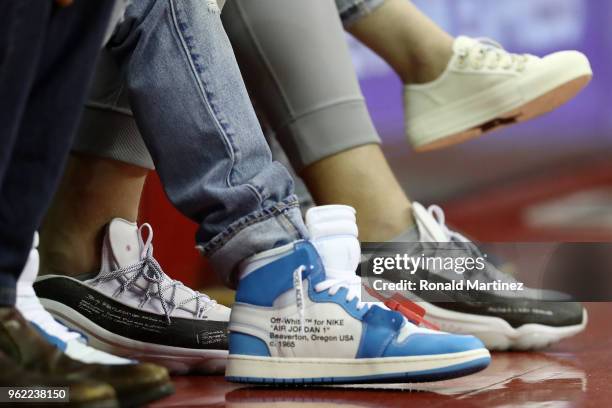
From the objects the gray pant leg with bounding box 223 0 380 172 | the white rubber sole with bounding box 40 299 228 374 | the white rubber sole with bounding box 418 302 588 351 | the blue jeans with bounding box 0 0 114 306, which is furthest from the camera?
the white rubber sole with bounding box 418 302 588 351

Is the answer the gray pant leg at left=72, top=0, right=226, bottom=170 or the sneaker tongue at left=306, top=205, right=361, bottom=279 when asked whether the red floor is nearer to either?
the sneaker tongue at left=306, top=205, right=361, bottom=279

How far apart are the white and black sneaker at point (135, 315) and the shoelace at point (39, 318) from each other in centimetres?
33

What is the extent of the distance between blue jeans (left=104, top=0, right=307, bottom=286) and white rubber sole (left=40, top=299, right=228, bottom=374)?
0.18 meters

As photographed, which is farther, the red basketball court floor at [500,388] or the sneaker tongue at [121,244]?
the sneaker tongue at [121,244]

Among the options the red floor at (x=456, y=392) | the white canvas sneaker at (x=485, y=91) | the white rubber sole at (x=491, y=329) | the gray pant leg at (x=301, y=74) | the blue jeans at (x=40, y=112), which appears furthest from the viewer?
the white canvas sneaker at (x=485, y=91)

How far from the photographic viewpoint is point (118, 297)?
1.04m

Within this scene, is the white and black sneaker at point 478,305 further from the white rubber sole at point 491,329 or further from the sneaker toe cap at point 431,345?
the sneaker toe cap at point 431,345

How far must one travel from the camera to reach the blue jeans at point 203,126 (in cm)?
86

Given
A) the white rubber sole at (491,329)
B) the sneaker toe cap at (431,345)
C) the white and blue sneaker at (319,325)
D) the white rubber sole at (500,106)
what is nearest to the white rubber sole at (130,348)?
the white and blue sneaker at (319,325)

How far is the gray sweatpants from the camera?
117 cm

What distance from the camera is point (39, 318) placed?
0.69 m

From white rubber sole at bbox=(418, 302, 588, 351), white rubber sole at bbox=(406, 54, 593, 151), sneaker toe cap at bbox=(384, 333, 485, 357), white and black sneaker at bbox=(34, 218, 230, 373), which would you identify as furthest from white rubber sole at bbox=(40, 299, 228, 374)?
white rubber sole at bbox=(406, 54, 593, 151)

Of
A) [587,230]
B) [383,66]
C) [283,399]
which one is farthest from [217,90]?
[587,230]

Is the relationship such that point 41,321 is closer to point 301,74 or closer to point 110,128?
point 110,128
